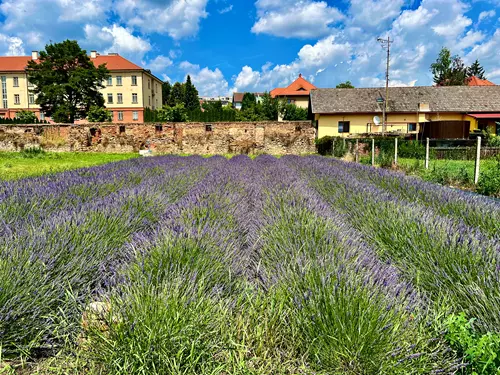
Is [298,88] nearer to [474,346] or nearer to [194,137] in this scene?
[194,137]

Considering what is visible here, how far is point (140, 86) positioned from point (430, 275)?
53.2 meters

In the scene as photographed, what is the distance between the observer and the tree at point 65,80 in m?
36.9

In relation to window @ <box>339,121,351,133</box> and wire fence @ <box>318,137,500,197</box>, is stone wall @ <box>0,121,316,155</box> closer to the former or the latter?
wire fence @ <box>318,137,500,197</box>

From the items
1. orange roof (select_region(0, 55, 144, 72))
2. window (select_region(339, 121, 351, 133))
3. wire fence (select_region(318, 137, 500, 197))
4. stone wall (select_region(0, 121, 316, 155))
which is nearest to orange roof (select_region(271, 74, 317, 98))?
orange roof (select_region(0, 55, 144, 72))

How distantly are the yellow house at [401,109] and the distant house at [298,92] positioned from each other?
115 feet

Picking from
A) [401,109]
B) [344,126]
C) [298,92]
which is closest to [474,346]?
[344,126]

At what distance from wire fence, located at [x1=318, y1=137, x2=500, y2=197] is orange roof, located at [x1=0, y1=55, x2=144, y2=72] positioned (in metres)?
39.9

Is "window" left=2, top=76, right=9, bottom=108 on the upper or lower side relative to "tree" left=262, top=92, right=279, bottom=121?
upper

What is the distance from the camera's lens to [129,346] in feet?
4.45

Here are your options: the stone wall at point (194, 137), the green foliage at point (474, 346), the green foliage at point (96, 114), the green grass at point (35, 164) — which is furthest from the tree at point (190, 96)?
the green foliage at point (474, 346)

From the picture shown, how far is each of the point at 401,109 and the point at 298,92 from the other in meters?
39.4

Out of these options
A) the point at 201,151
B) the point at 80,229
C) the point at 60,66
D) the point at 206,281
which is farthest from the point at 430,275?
the point at 60,66

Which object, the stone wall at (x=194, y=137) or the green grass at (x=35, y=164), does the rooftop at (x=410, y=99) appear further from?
the green grass at (x=35, y=164)

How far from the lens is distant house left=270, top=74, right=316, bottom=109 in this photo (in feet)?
225
